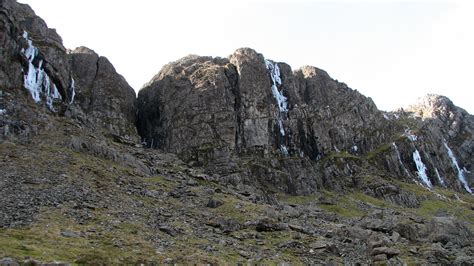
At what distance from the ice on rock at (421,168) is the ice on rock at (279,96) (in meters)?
58.0

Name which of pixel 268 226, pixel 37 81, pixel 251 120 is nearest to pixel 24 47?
pixel 37 81

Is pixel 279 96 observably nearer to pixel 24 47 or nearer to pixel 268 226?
pixel 24 47

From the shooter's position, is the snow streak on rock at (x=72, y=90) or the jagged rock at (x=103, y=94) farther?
the jagged rock at (x=103, y=94)

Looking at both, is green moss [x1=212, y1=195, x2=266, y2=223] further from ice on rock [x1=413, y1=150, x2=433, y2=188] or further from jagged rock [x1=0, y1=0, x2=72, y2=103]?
ice on rock [x1=413, y1=150, x2=433, y2=188]

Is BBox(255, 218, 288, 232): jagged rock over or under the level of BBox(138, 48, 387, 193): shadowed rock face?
under

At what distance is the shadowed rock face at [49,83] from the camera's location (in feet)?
283

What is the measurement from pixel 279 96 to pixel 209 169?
52745 mm

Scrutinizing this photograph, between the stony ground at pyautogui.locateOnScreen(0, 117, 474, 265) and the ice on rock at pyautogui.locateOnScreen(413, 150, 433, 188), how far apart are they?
337 feet

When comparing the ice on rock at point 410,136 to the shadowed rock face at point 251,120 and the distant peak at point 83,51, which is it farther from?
the distant peak at point 83,51

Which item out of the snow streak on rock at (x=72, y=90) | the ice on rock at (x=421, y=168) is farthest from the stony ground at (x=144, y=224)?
the ice on rock at (x=421, y=168)

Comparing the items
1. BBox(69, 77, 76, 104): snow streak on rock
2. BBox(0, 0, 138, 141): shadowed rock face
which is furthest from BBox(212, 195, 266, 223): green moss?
BBox(69, 77, 76, 104): snow streak on rock

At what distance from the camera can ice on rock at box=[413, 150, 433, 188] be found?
175387 mm

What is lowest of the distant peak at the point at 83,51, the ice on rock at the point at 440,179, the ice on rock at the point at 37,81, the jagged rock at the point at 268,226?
the jagged rock at the point at 268,226

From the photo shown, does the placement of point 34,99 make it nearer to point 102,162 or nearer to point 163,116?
point 102,162
